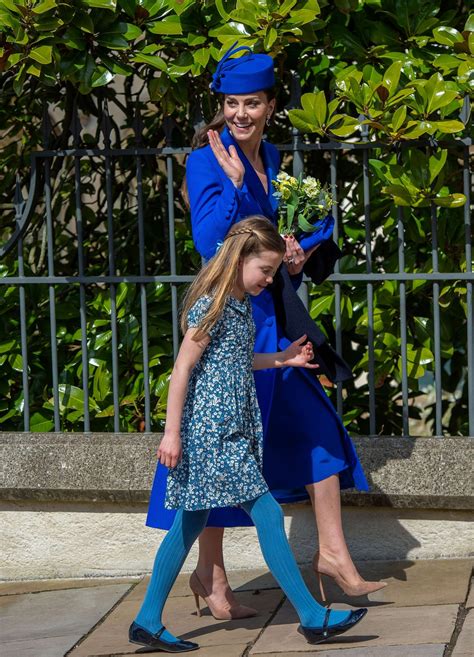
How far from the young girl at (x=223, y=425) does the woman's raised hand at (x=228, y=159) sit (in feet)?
0.60

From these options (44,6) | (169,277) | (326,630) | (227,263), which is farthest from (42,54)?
(326,630)

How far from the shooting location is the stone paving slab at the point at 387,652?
3.69 metres

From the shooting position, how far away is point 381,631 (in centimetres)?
397

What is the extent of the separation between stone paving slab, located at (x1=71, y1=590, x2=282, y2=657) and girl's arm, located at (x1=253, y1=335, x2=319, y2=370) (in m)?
0.88

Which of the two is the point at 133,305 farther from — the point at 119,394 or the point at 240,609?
the point at 240,609

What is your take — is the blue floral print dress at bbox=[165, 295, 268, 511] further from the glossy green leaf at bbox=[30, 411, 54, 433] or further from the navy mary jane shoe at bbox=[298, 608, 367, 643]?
the glossy green leaf at bbox=[30, 411, 54, 433]

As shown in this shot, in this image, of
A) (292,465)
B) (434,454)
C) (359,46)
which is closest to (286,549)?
(292,465)

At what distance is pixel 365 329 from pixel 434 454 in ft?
1.82

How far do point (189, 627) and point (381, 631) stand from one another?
2.21ft

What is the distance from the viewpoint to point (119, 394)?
5.11 metres

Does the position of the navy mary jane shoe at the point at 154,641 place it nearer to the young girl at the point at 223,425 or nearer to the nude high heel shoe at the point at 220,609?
the young girl at the point at 223,425

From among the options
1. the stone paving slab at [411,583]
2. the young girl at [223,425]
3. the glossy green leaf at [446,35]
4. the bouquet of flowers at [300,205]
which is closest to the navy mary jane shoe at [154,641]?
the young girl at [223,425]

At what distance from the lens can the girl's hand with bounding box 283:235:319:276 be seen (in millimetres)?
4145

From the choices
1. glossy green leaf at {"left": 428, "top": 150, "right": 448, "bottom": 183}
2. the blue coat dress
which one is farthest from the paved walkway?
glossy green leaf at {"left": 428, "top": 150, "right": 448, "bottom": 183}
